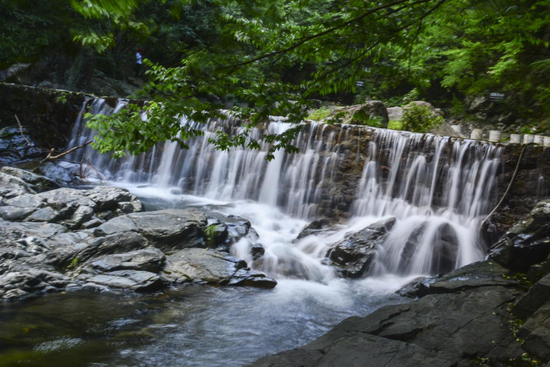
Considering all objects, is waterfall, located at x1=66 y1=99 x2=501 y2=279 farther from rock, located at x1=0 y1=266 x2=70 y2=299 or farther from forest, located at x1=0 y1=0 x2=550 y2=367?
rock, located at x1=0 y1=266 x2=70 y2=299

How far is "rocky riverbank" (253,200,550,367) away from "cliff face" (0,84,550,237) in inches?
154

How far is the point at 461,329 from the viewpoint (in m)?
4.71

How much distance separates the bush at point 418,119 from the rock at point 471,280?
8058 millimetres

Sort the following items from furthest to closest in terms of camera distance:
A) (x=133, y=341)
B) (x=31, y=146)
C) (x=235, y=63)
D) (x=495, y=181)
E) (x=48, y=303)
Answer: (x=31, y=146) → (x=495, y=181) → (x=48, y=303) → (x=133, y=341) → (x=235, y=63)

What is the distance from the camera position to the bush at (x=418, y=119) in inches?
564

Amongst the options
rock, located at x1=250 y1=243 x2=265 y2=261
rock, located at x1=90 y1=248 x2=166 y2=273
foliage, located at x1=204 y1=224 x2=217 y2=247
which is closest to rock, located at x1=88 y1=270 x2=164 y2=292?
rock, located at x1=90 y1=248 x2=166 y2=273

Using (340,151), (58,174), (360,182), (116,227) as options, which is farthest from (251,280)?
(58,174)

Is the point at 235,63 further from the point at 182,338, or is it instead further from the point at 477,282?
the point at 477,282

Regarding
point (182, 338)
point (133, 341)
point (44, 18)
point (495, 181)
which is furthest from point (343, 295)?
point (44, 18)

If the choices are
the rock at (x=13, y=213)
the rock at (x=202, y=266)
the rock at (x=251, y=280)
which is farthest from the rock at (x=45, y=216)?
the rock at (x=251, y=280)

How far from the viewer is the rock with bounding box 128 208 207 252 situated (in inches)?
322

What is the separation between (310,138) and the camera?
13.4m

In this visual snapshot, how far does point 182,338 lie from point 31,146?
14.1m

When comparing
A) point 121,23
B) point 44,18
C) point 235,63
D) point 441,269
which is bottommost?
point 441,269
